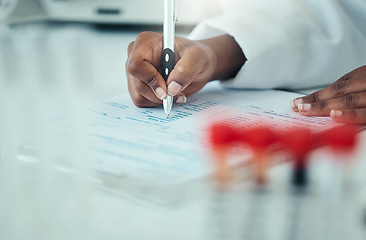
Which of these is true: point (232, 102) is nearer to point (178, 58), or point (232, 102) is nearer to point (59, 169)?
point (178, 58)

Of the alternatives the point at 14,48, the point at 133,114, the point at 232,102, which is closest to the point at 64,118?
the point at 133,114

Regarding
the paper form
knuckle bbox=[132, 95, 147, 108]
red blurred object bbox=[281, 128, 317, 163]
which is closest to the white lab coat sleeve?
the paper form

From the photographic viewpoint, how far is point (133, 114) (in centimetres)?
44

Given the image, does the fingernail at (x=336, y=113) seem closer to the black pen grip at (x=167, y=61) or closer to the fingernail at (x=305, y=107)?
the fingernail at (x=305, y=107)

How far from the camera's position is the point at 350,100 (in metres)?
0.44

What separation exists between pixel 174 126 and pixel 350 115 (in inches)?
6.5

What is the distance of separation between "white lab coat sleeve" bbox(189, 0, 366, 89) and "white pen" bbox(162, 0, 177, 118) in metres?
0.14

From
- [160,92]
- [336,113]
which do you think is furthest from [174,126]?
[336,113]

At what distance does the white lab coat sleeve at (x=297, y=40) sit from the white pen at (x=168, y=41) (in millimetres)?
144

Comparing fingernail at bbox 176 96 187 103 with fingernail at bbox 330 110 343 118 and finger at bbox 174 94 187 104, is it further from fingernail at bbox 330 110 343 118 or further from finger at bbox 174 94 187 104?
fingernail at bbox 330 110 343 118

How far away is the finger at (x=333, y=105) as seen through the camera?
17.0 inches

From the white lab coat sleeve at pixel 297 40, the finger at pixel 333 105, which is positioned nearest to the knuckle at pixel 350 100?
the finger at pixel 333 105

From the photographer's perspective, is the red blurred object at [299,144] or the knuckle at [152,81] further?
the knuckle at [152,81]

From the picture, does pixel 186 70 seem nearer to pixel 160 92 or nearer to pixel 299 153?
pixel 160 92
